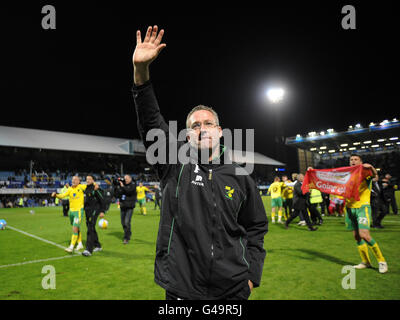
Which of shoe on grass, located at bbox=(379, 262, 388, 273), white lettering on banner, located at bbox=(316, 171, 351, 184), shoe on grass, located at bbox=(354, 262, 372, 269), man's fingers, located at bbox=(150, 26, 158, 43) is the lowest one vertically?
shoe on grass, located at bbox=(354, 262, 372, 269)

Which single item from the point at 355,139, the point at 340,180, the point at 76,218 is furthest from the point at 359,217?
the point at 355,139

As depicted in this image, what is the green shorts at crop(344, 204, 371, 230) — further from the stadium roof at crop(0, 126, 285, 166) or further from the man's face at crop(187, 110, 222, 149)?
the stadium roof at crop(0, 126, 285, 166)

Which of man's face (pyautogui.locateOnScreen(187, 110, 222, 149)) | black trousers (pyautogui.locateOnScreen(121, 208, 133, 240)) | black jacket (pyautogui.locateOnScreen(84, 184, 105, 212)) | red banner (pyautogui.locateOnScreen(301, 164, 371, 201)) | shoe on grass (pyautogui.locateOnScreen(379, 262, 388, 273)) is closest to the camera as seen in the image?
man's face (pyautogui.locateOnScreen(187, 110, 222, 149))

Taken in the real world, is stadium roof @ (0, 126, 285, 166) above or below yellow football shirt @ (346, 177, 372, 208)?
above

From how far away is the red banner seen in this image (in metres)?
5.92

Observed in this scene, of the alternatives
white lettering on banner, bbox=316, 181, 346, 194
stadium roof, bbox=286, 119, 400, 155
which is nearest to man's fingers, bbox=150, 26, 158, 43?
white lettering on banner, bbox=316, 181, 346, 194

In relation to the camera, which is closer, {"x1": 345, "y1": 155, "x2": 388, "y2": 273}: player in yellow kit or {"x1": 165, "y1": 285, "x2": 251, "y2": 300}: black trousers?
{"x1": 165, "y1": 285, "x2": 251, "y2": 300}: black trousers

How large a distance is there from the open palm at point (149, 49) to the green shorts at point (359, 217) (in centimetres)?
576

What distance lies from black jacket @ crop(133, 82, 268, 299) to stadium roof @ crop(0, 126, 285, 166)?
87.0ft

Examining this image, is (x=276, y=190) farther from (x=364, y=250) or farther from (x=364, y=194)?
(x=364, y=250)

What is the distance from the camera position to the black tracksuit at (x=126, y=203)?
353 inches

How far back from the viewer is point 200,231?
1.70 m
